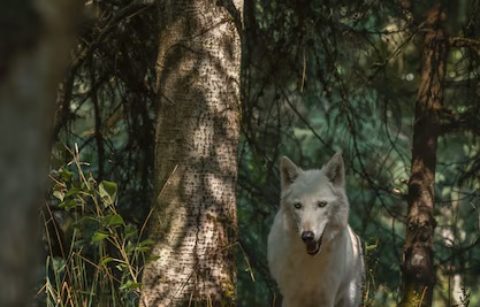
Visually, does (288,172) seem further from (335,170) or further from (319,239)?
(319,239)

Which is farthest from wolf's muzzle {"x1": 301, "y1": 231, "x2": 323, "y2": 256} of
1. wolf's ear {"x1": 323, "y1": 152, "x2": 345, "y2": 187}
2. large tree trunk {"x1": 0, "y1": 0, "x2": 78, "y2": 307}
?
large tree trunk {"x1": 0, "y1": 0, "x2": 78, "y2": 307}

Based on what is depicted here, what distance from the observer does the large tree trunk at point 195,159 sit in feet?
17.8

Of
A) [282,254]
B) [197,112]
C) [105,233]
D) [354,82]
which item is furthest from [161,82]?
[354,82]

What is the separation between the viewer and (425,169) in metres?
9.27

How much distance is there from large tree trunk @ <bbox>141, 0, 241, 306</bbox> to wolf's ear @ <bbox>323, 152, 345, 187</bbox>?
6.33ft

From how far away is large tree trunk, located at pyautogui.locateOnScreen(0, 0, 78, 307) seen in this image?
5.53ft

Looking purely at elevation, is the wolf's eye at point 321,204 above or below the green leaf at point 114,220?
below

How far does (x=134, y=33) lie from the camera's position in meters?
8.42

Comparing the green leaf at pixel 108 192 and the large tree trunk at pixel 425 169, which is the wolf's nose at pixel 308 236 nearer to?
the large tree trunk at pixel 425 169

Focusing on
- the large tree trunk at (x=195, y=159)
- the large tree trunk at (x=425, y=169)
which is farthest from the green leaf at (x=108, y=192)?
the large tree trunk at (x=425, y=169)

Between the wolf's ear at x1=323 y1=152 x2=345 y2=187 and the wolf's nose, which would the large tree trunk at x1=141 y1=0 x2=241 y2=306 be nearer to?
the wolf's nose

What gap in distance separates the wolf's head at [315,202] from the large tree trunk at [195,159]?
52.7 inches

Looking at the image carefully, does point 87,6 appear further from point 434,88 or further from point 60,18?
point 60,18

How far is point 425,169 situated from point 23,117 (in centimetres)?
792
